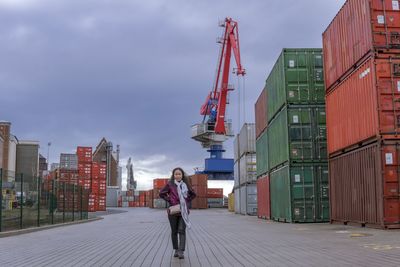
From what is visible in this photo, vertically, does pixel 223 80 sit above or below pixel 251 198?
above

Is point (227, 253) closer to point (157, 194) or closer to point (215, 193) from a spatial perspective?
point (157, 194)

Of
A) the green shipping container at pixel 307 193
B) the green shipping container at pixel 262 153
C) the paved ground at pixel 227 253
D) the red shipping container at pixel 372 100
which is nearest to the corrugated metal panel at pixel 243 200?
the green shipping container at pixel 262 153

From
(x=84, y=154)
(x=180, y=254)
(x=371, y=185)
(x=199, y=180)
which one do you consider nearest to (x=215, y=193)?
(x=199, y=180)

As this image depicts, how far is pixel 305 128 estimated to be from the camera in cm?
2080

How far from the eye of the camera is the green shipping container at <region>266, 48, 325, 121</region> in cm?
2098

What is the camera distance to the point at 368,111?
583 inches

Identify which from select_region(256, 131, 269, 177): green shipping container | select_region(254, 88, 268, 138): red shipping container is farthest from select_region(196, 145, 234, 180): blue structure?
select_region(256, 131, 269, 177): green shipping container

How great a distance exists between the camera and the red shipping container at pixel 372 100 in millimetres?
14312

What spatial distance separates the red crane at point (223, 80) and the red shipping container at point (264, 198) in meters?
28.9

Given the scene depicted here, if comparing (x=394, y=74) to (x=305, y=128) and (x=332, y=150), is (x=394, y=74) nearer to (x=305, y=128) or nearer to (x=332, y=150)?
(x=332, y=150)

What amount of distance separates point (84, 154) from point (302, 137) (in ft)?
113

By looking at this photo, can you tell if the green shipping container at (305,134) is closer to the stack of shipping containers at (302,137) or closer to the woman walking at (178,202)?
the stack of shipping containers at (302,137)

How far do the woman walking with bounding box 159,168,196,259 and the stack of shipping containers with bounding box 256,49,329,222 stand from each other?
11814 millimetres

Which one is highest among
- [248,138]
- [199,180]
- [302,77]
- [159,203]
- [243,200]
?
[302,77]
